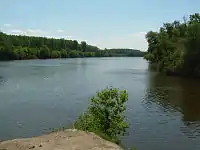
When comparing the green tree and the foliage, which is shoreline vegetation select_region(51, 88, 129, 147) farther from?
the green tree

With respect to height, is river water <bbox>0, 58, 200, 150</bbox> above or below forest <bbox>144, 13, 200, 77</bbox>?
below

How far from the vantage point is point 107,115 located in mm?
21375

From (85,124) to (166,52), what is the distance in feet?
219

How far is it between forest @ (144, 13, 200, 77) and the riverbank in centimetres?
5648

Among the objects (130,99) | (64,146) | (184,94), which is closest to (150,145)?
(64,146)

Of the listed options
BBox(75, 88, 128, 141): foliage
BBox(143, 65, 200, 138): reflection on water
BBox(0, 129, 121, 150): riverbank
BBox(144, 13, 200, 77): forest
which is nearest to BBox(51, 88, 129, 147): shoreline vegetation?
BBox(75, 88, 128, 141): foliage

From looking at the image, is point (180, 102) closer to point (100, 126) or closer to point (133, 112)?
point (133, 112)

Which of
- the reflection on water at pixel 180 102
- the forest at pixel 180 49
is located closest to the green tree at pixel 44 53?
the forest at pixel 180 49

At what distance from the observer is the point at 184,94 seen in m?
48.1

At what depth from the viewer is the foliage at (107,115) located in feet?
68.3

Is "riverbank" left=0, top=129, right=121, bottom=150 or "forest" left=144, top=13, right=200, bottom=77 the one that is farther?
"forest" left=144, top=13, right=200, bottom=77

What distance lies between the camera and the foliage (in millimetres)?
20812

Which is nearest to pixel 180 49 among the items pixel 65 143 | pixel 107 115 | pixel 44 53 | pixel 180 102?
pixel 180 102

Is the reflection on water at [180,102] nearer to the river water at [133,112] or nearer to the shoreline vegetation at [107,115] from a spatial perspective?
the river water at [133,112]
